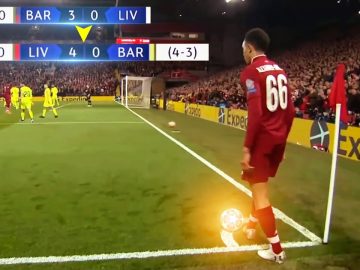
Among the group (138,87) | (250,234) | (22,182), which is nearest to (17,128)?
(22,182)

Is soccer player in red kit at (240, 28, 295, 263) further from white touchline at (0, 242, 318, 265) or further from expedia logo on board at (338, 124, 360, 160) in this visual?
expedia logo on board at (338, 124, 360, 160)

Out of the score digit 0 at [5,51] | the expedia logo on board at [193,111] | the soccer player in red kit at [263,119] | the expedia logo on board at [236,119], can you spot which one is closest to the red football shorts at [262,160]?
the soccer player in red kit at [263,119]

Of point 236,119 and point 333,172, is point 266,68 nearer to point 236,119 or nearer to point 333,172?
point 333,172

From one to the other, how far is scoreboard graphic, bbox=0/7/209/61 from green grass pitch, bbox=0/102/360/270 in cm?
1262

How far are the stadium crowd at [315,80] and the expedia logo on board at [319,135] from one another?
416 mm

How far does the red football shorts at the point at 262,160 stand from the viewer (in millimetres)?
4102

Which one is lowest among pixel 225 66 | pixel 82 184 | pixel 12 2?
pixel 82 184

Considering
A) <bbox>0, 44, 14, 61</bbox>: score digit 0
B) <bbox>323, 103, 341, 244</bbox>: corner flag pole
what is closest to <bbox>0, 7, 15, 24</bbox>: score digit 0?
<bbox>0, 44, 14, 61</bbox>: score digit 0

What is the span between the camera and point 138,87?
4316 centimetres

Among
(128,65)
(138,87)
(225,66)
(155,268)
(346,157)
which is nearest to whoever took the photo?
(155,268)

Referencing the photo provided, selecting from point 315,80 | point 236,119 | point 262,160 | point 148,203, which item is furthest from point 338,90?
point 315,80

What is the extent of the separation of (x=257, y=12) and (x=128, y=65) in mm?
24069

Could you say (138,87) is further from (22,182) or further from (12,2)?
(22,182)

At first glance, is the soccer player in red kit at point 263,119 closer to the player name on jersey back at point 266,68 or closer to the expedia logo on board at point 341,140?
the player name on jersey back at point 266,68
